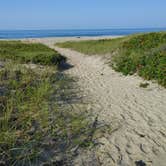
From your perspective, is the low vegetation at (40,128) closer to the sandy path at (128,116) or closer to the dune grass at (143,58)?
the sandy path at (128,116)

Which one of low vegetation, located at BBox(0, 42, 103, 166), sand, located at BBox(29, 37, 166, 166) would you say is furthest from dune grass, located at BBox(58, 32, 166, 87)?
low vegetation, located at BBox(0, 42, 103, 166)

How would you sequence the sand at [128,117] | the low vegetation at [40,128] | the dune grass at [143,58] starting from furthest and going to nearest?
1. the dune grass at [143,58]
2. the sand at [128,117]
3. the low vegetation at [40,128]

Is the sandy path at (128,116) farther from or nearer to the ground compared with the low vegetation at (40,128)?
nearer to the ground

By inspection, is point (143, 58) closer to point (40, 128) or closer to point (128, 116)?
point (128, 116)

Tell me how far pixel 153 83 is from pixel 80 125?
5552 millimetres

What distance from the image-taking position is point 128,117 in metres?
6.88

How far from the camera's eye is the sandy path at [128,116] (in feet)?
16.3

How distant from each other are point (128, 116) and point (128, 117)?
84 mm

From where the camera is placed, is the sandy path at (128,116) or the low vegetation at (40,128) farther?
the sandy path at (128,116)

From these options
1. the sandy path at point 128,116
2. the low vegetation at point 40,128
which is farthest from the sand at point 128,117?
the low vegetation at point 40,128

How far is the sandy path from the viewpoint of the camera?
4.98 metres

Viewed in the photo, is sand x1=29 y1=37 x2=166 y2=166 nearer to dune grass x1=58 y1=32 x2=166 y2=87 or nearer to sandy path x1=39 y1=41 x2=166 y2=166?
sandy path x1=39 y1=41 x2=166 y2=166

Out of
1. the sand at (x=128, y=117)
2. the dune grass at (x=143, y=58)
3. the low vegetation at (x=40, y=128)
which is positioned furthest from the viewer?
the dune grass at (x=143, y=58)

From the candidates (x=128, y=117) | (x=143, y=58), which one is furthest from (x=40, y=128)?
(x=143, y=58)
